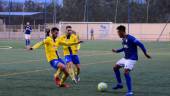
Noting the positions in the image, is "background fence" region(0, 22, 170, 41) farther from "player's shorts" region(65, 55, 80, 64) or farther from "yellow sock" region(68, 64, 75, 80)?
"yellow sock" region(68, 64, 75, 80)

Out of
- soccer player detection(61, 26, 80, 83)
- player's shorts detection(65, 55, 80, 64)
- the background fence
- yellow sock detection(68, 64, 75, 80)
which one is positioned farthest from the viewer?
the background fence

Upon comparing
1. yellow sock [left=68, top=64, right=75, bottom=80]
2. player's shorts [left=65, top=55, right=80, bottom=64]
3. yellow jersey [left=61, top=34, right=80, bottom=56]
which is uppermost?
yellow jersey [left=61, top=34, right=80, bottom=56]

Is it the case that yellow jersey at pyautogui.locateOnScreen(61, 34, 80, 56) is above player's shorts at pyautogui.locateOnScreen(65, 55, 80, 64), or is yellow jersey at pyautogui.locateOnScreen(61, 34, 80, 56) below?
above

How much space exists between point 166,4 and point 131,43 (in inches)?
2433

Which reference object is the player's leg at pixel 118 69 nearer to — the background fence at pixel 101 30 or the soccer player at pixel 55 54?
the soccer player at pixel 55 54

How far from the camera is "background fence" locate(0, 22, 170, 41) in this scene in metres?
65.4

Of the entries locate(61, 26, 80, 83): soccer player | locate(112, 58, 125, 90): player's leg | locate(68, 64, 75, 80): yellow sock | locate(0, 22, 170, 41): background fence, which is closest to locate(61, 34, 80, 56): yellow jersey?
locate(61, 26, 80, 83): soccer player

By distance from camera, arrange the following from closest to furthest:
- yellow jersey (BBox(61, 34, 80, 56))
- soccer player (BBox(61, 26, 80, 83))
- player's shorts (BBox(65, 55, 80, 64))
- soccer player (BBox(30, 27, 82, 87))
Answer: soccer player (BBox(30, 27, 82, 87))
soccer player (BBox(61, 26, 80, 83))
yellow jersey (BBox(61, 34, 80, 56))
player's shorts (BBox(65, 55, 80, 64))

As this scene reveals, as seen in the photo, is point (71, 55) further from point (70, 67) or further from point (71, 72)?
point (71, 72)

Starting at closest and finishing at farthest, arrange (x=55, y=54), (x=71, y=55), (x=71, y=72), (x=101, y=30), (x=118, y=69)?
1. (x=118, y=69)
2. (x=55, y=54)
3. (x=71, y=72)
4. (x=71, y=55)
5. (x=101, y=30)

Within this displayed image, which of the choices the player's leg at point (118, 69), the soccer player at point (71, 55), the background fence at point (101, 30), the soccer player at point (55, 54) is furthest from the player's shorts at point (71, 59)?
the background fence at point (101, 30)

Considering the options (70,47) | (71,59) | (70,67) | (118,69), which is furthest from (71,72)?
(118,69)

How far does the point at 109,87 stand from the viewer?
13953mm

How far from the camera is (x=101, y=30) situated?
6875 centimetres
